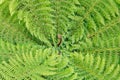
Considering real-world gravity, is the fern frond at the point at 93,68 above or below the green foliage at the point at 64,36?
below

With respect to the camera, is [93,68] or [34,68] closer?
[34,68]

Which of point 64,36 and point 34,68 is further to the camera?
point 64,36

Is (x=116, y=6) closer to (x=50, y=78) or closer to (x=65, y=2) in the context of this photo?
(x=65, y=2)

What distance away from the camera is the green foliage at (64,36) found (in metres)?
2.02

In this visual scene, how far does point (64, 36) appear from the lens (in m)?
2.31

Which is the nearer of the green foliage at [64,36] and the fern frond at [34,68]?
the fern frond at [34,68]

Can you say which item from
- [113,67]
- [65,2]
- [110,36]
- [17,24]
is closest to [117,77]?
[113,67]

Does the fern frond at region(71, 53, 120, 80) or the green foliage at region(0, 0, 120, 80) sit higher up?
the green foliage at region(0, 0, 120, 80)

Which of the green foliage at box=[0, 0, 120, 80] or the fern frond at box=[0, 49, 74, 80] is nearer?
the fern frond at box=[0, 49, 74, 80]

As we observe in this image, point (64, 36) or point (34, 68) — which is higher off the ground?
point (64, 36)

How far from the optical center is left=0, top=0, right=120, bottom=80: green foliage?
6.62 feet

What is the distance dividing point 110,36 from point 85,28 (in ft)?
0.70

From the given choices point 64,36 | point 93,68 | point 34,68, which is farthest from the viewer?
point 64,36

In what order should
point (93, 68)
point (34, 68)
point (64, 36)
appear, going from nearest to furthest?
1. point (34, 68)
2. point (93, 68)
3. point (64, 36)
